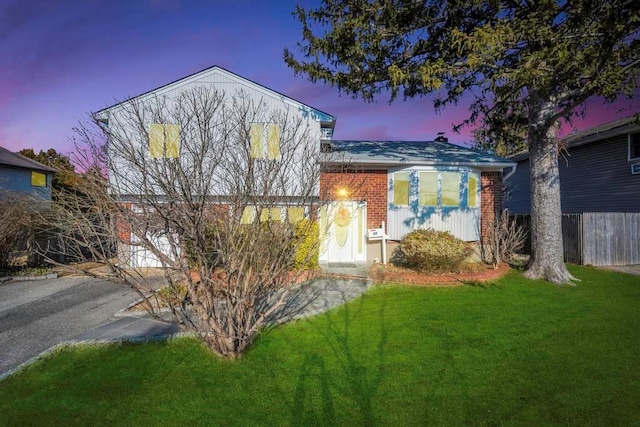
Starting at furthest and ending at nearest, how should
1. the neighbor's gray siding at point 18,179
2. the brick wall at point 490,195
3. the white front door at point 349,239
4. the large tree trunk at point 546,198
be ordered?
1. the neighbor's gray siding at point 18,179
2. the brick wall at point 490,195
3. the white front door at point 349,239
4. the large tree trunk at point 546,198

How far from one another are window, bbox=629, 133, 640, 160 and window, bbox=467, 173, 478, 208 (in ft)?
25.1

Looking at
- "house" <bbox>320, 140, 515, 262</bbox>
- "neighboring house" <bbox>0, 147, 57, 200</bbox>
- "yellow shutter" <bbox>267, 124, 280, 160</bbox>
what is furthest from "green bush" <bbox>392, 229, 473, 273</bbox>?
"neighboring house" <bbox>0, 147, 57, 200</bbox>

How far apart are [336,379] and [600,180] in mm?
17610

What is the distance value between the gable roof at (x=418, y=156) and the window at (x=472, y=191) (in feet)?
1.63

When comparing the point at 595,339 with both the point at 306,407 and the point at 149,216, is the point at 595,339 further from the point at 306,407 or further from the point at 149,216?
the point at 149,216

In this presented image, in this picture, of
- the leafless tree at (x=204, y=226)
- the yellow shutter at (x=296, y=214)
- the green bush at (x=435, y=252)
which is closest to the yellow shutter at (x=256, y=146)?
the leafless tree at (x=204, y=226)

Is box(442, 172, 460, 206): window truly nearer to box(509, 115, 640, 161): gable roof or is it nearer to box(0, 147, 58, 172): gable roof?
box(509, 115, 640, 161): gable roof

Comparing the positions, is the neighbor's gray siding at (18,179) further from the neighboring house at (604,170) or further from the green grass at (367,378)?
the neighboring house at (604,170)

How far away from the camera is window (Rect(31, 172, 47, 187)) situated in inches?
904

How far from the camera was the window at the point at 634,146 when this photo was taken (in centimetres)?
1405

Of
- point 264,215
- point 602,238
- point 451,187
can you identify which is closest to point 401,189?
point 451,187

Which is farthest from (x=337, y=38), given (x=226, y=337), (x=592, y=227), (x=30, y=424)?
(x=592, y=227)

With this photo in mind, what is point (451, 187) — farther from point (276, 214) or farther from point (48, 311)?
point (48, 311)

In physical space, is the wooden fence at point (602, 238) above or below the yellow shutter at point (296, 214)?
below
